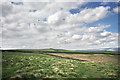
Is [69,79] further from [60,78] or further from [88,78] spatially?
[88,78]

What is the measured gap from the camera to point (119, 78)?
2088 centimetres

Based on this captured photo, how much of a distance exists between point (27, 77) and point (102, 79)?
14231mm

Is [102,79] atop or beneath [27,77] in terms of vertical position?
beneath

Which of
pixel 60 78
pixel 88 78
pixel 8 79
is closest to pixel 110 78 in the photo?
pixel 88 78

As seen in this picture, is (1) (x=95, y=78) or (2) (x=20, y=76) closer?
(2) (x=20, y=76)

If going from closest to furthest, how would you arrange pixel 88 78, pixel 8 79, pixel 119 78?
pixel 8 79 → pixel 88 78 → pixel 119 78

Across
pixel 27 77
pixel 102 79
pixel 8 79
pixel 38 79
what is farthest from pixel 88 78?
pixel 8 79

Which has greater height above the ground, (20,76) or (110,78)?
(20,76)

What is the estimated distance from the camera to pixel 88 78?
19.6 m

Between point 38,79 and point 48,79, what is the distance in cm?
169

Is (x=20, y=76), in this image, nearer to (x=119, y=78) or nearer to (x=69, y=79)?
(x=69, y=79)

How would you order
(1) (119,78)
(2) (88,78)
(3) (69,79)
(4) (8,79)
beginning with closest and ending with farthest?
(4) (8,79)
(3) (69,79)
(2) (88,78)
(1) (119,78)

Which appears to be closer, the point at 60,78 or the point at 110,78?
the point at 60,78

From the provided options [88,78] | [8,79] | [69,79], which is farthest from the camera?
[88,78]
